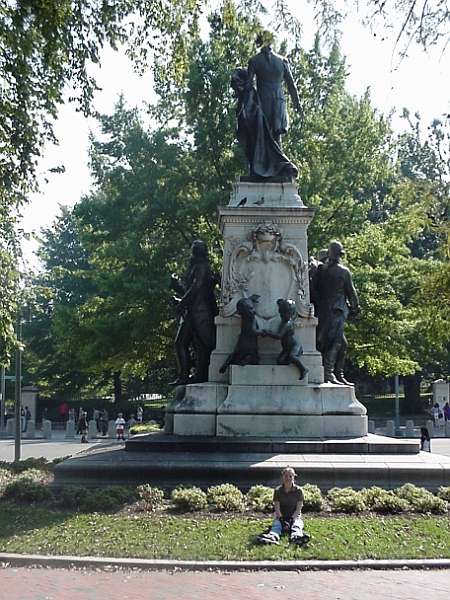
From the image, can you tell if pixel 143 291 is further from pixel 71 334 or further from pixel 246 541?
pixel 246 541

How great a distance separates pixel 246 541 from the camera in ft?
27.6

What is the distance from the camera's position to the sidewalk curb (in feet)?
25.2

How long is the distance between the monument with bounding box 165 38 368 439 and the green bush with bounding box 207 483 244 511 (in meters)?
2.81

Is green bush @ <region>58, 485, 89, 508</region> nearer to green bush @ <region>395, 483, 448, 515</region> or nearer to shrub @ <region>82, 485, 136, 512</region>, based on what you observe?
shrub @ <region>82, 485, 136, 512</region>

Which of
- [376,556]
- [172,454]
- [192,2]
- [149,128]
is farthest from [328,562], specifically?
[149,128]

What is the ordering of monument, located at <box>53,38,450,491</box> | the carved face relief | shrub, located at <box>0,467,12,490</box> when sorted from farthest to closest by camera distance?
the carved face relief < shrub, located at <box>0,467,12,490</box> < monument, located at <box>53,38,450,491</box>

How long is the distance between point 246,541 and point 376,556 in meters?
1.33

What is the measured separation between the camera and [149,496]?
10.3 meters

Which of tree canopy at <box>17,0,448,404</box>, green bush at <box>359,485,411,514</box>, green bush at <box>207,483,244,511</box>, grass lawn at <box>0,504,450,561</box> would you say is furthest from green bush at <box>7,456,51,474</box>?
tree canopy at <box>17,0,448,404</box>

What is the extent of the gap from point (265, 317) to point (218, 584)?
749 cm

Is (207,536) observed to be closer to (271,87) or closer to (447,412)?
(271,87)

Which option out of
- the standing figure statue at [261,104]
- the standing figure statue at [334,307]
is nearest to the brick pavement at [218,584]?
the standing figure statue at [334,307]

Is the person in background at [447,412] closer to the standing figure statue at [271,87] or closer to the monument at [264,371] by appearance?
the monument at [264,371]

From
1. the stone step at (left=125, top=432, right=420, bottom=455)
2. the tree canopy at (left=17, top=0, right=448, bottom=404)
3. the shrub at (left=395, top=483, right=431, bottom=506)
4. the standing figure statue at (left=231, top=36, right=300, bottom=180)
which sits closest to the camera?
the shrub at (left=395, top=483, right=431, bottom=506)
